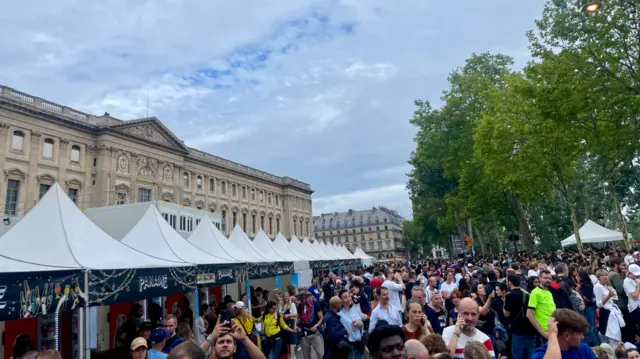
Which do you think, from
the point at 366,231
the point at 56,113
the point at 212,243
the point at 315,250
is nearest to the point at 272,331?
the point at 212,243

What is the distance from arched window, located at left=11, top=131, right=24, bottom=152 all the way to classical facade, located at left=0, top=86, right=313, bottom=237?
71 millimetres

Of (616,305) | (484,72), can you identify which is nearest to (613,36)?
(616,305)

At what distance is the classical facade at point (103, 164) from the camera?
3334cm

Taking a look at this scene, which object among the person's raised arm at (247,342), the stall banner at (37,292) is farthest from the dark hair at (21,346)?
the person's raised arm at (247,342)

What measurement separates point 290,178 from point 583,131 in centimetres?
5599

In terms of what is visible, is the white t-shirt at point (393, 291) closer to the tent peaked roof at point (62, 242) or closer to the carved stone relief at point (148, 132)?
the tent peaked roof at point (62, 242)

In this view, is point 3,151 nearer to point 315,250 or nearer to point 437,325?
point 315,250

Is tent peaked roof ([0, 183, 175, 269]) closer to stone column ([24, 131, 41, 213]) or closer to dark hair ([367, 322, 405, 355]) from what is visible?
dark hair ([367, 322, 405, 355])

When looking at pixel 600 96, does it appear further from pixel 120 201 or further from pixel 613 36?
pixel 120 201

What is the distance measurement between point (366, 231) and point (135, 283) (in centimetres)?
11991

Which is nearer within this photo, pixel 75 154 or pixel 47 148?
pixel 47 148

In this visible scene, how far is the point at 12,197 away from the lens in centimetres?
3322

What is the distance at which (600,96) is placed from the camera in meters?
17.0

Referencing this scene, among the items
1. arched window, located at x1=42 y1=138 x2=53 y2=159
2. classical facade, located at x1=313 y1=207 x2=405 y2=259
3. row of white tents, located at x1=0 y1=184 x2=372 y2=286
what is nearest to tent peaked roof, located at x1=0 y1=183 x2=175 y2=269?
row of white tents, located at x1=0 y1=184 x2=372 y2=286
